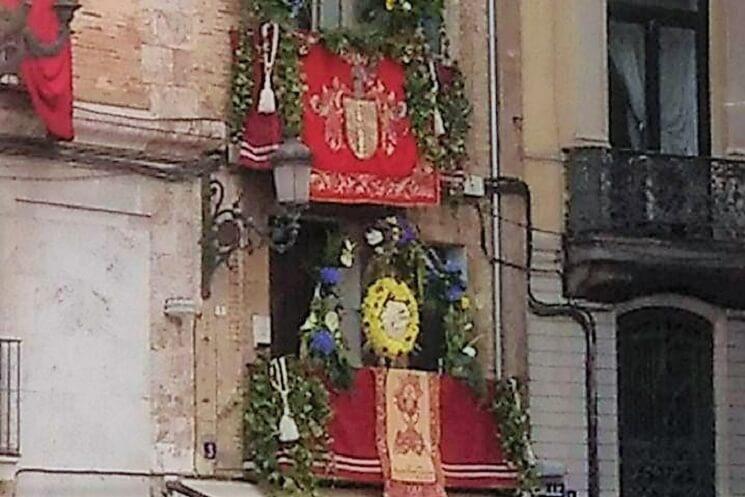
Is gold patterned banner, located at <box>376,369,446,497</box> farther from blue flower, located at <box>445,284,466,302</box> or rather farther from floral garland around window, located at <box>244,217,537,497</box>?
blue flower, located at <box>445,284,466,302</box>

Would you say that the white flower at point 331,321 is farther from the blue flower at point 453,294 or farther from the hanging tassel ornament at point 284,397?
the blue flower at point 453,294

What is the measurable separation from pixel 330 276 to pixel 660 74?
13.3ft

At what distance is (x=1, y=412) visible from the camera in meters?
22.7

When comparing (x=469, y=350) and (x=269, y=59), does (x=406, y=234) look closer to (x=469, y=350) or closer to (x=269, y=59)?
(x=469, y=350)

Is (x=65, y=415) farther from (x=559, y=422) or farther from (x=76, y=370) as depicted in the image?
(x=559, y=422)

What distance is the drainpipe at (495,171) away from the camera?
25.9 metres

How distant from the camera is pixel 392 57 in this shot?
2533cm

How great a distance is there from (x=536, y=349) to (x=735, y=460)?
215cm

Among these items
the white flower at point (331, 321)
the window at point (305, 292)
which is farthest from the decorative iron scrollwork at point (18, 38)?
the white flower at point (331, 321)

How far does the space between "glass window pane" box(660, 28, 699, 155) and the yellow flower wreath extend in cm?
329

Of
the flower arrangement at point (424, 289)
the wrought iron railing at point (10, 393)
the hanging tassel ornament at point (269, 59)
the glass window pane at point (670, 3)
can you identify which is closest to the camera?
the wrought iron railing at point (10, 393)

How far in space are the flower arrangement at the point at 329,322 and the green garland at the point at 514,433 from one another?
1.44 meters

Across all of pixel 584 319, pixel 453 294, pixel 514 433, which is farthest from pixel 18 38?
pixel 584 319

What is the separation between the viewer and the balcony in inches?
1030
